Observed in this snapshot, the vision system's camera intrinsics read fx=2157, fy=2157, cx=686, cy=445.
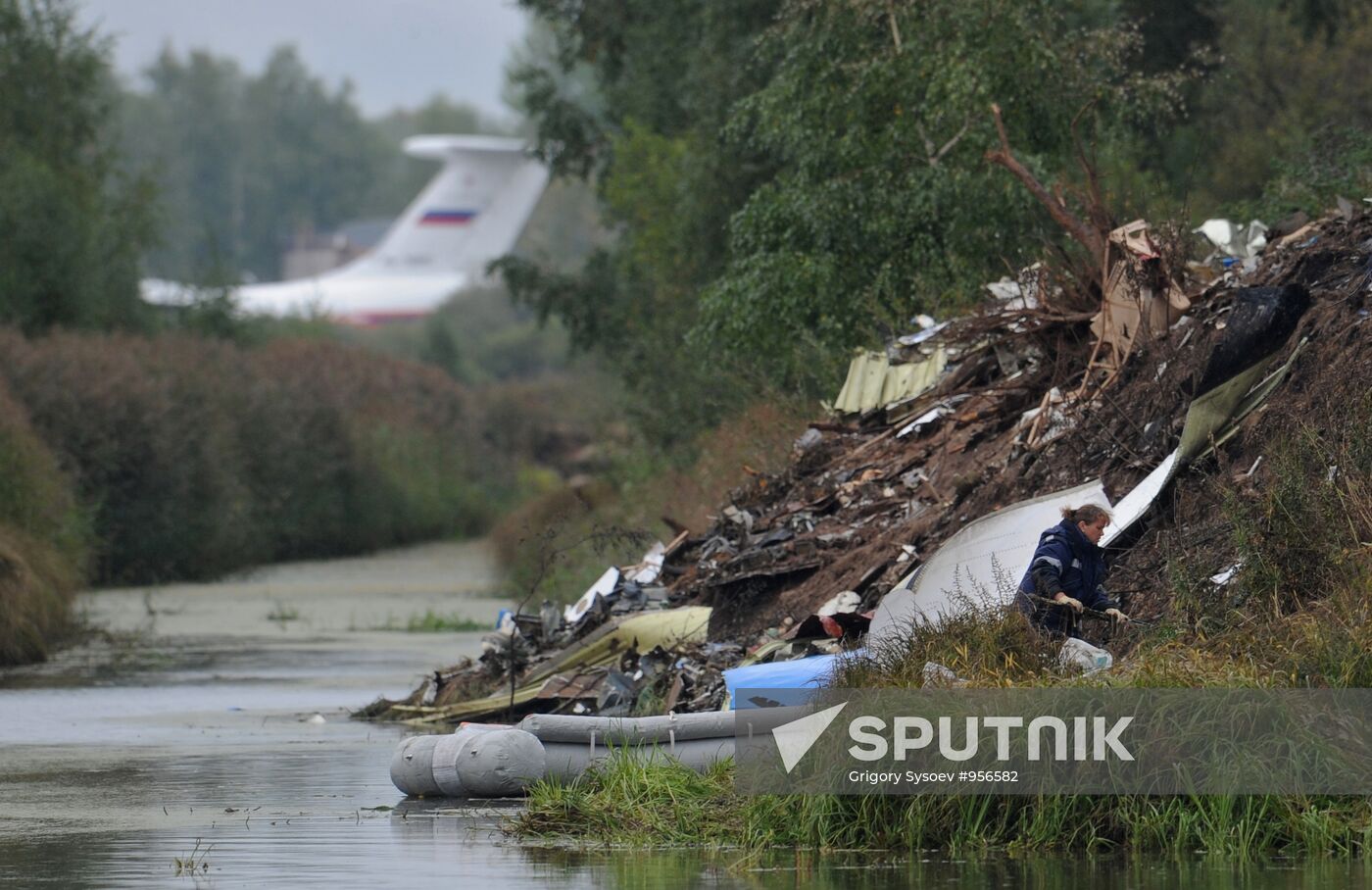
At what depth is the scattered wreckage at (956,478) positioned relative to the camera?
610 inches

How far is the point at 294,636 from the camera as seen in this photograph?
2986 cm

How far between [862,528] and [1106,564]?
328cm

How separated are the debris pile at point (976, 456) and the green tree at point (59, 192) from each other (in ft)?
95.0

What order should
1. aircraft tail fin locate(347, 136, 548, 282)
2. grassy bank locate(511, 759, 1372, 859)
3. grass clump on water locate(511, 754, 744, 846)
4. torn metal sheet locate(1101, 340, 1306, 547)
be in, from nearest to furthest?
grassy bank locate(511, 759, 1372, 859)
grass clump on water locate(511, 754, 744, 846)
torn metal sheet locate(1101, 340, 1306, 547)
aircraft tail fin locate(347, 136, 548, 282)

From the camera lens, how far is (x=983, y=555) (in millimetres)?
15641

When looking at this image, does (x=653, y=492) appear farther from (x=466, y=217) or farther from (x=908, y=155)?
(x=466, y=217)

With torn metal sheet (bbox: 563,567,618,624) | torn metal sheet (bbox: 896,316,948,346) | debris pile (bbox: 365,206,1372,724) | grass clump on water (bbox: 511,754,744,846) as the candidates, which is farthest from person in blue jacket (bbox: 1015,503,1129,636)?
torn metal sheet (bbox: 896,316,948,346)

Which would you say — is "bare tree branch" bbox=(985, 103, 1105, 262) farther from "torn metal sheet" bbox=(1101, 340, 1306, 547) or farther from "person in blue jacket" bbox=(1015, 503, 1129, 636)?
"person in blue jacket" bbox=(1015, 503, 1129, 636)

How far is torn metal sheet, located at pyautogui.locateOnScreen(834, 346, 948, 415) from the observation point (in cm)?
2038

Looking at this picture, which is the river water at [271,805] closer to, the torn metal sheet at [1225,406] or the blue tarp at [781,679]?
the blue tarp at [781,679]

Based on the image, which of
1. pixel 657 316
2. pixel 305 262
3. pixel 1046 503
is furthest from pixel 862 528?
pixel 305 262

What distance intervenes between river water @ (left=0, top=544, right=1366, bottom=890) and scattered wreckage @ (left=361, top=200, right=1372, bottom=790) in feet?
5.96

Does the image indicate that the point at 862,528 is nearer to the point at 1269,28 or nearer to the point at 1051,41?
the point at 1051,41

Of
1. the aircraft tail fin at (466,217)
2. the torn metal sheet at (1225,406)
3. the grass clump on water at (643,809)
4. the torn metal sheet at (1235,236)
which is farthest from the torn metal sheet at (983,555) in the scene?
the aircraft tail fin at (466,217)
